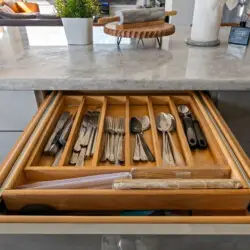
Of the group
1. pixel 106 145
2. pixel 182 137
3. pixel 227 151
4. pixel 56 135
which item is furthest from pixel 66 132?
pixel 227 151

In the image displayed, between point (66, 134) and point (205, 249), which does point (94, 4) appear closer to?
point (66, 134)

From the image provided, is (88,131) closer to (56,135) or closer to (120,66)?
(56,135)

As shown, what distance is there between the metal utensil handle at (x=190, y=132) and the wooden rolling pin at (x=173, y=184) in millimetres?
213

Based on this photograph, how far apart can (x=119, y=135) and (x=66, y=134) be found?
0.52 feet

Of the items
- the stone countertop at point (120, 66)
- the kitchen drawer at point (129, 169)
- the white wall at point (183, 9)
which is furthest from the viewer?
the white wall at point (183, 9)

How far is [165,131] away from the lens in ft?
2.52

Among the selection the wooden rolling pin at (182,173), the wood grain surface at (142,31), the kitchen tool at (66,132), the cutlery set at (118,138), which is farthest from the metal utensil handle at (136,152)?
the wood grain surface at (142,31)

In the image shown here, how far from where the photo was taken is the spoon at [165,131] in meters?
0.66

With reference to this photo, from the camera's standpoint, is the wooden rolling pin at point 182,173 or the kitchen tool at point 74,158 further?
the kitchen tool at point 74,158

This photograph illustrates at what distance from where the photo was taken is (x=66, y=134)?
738 mm

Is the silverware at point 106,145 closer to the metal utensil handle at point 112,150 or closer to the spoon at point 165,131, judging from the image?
the metal utensil handle at point 112,150

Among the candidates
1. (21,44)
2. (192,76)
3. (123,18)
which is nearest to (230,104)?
(192,76)

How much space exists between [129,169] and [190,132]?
0.27 meters

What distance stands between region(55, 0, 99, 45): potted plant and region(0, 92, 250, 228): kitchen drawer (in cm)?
51
